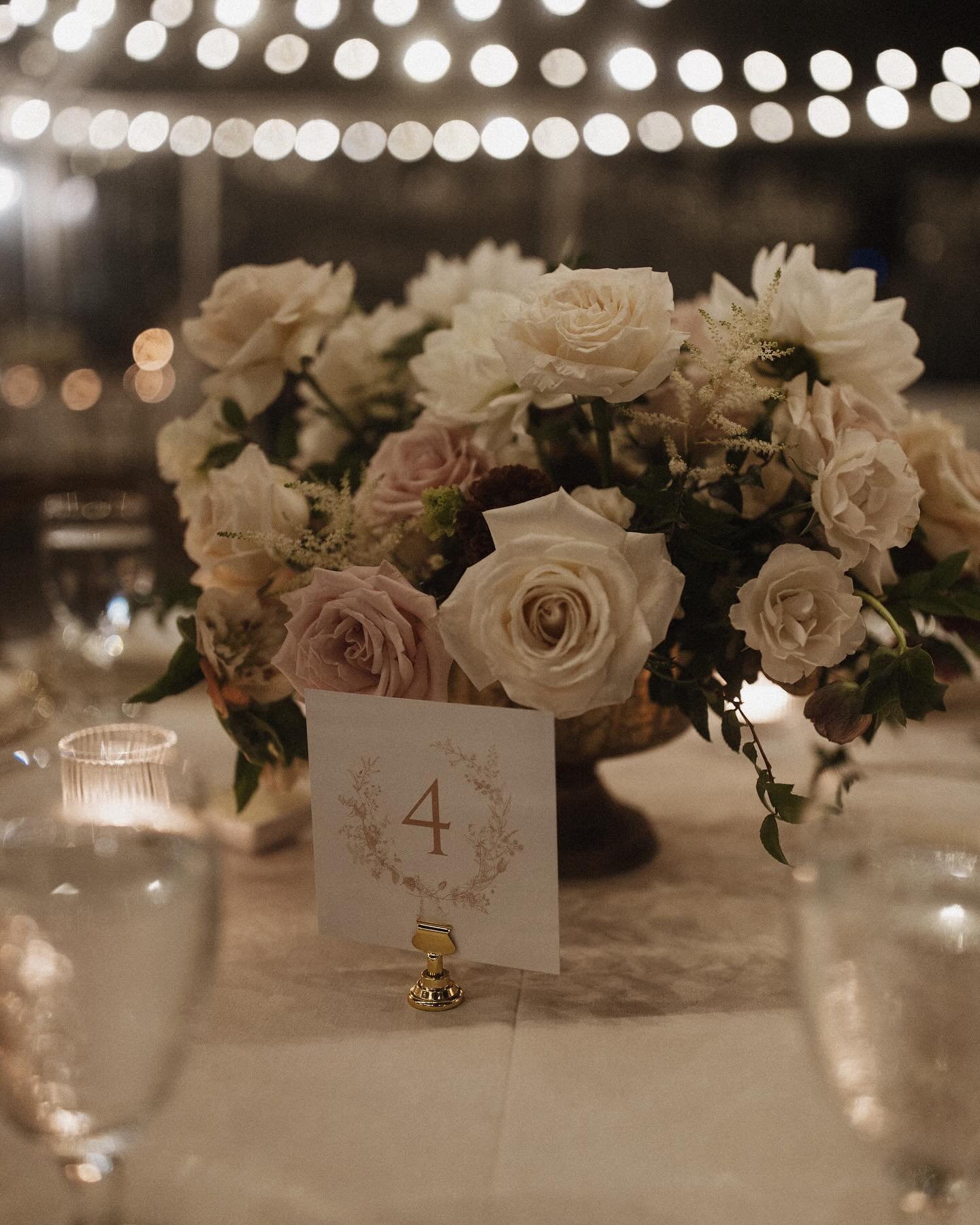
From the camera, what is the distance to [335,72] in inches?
165

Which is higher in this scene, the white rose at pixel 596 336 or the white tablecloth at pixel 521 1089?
the white rose at pixel 596 336

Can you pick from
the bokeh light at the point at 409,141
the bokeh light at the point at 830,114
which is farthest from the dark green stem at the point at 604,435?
the bokeh light at the point at 409,141

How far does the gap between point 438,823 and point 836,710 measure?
262mm

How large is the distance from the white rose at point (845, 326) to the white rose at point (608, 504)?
0.60ft

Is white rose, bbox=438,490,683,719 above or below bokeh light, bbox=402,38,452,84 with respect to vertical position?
below

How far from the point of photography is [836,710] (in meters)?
0.70

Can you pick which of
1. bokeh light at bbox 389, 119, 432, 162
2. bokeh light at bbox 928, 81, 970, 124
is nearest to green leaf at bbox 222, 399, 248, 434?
bokeh light at bbox 928, 81, 970, 124

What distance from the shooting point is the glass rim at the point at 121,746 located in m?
0.68

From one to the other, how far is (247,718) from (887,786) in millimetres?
490

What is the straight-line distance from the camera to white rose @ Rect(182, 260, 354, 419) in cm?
94

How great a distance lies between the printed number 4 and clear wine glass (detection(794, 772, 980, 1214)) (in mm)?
307

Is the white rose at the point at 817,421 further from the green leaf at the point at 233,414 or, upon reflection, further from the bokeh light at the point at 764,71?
the bokeh light at the point at 764,71

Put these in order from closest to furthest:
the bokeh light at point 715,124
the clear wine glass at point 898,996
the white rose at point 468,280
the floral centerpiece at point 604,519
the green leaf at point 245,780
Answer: the clear wine glass at point 898,996 < the floral centerpiece at point 604,519 < the green leaf at point 245,780 < the white rose at point 468,280 < the bokeh light at point 715,124

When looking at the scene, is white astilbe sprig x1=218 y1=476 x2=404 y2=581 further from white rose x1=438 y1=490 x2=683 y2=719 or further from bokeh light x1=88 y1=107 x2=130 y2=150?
bokeh light x1=88 y1=107 x2=130 y2=150
